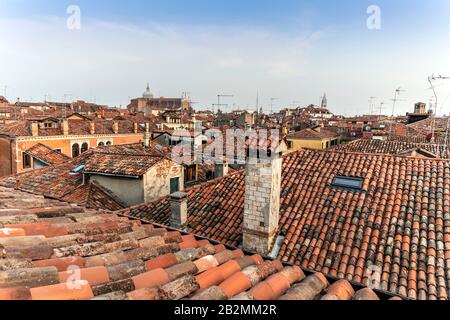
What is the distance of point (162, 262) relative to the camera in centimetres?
278

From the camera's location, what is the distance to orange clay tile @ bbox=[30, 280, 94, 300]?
192 centimetres

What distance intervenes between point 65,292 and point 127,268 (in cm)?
60

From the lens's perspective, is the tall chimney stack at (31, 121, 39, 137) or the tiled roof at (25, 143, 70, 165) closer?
the tiled roof at (25, 143, 70, 165)

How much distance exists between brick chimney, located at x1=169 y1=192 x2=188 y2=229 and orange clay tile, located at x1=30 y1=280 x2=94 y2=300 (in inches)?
204

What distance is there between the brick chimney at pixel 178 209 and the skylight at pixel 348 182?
381 centimetres

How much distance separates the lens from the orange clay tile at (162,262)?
2.70m

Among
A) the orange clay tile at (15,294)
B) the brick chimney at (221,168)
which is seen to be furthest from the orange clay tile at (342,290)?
the brick chimney at (221,168)

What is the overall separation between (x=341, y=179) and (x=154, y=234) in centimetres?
593

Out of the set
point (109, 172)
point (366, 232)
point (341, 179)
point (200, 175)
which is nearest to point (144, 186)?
point (109, 172)

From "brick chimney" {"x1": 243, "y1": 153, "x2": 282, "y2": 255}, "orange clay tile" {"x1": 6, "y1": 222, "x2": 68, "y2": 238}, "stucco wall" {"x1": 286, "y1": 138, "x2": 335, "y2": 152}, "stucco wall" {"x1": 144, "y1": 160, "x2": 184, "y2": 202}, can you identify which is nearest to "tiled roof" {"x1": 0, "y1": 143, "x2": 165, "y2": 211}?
"stucco wall" {"x1": 144, "y1": 160, "x2": 184, "y2": 202}

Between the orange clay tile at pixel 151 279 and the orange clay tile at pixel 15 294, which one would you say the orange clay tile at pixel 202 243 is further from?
the orange clay tile at pixel 15 294

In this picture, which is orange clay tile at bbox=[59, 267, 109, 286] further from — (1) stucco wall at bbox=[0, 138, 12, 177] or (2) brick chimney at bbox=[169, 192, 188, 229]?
(1) stucco wall at bbox=[0, 138, 12, 177]
